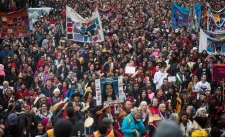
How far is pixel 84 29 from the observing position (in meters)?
17.4

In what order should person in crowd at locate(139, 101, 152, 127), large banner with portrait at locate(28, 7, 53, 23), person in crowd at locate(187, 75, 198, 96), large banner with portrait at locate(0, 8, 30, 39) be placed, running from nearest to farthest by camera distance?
person in crowd at locate(139, 101, 152, 127) < person in crowd at locate(187, 75, 198, 96) < large banner with portrait at locate(0, 8, 30, 39) < large banner with portrait at locate(28, 7, 53, 23)

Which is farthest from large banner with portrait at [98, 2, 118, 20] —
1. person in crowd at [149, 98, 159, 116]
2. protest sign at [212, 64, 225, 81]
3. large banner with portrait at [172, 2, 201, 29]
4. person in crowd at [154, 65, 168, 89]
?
person in crowd at [149, 98, 159, 116]

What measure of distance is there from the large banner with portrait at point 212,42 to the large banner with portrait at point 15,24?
576 cm

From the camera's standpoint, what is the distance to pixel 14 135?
8391mm

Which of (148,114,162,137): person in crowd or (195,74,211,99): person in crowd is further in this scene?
(195,74,211,99): person in crowd

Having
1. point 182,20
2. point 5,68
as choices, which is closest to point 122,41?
point 182,20

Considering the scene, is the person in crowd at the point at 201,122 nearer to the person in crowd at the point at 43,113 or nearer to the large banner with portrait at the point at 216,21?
the person in crowd at the point at 43,113

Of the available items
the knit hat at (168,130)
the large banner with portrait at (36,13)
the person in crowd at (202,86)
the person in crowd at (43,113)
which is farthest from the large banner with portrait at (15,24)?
the knit hat at (168,130)

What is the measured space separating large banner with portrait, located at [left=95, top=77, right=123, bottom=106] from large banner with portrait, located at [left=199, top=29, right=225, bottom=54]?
7488 millimetres

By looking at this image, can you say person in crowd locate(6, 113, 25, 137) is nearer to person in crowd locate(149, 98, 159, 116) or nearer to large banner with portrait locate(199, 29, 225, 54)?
person in crowd locate(149, 98, 159, 116)

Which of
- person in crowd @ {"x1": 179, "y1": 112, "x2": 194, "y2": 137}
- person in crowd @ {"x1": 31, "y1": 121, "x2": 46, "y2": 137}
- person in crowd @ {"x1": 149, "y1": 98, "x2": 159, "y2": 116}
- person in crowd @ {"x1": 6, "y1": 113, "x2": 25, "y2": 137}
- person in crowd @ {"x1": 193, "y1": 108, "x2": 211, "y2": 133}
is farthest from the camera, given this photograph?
person in crowd @ {"x1": 149, "y1": 98, "x2": 159, "y2": 116}

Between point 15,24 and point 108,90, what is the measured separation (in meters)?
8.46

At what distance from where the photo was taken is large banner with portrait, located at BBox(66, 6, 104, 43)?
17.3 m

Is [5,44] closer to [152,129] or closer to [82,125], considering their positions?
[82,125]
